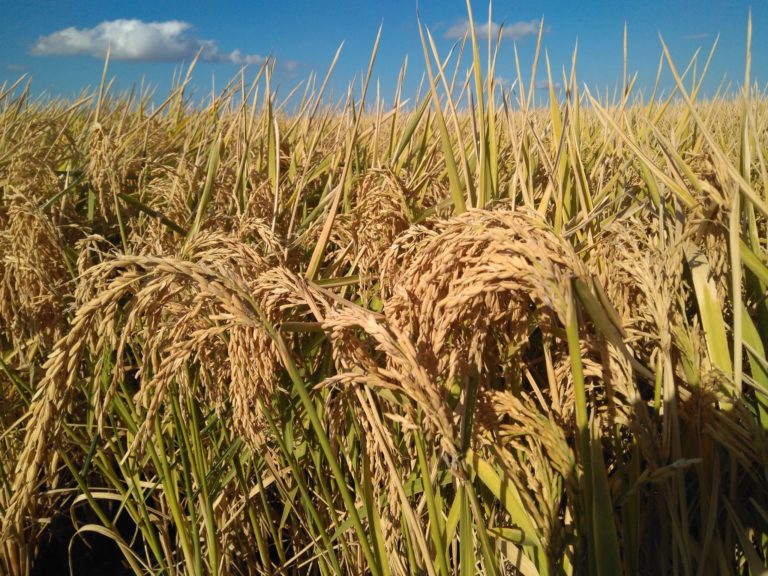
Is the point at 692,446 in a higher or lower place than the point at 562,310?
lower

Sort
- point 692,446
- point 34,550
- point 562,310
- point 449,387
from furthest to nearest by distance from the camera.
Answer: point 34,550 < point 692,446 < point 449,387 < point 562,310

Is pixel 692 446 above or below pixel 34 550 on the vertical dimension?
above

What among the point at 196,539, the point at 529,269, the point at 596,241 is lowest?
the point at 196,539

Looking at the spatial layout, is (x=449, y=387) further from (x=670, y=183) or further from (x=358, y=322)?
(x=670, y=183)

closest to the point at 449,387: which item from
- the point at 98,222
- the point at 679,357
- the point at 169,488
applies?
the point at 679,357

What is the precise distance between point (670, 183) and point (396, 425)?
0.65 meters

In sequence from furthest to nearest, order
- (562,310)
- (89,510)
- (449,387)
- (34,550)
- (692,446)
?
1. (89,510)
2. (34,550)
3. (692,446)
4. (449,387)
5. (562,310)

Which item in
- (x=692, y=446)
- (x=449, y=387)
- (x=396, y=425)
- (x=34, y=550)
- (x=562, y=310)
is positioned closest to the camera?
(x=562, y=310)

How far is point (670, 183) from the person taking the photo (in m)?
0.98

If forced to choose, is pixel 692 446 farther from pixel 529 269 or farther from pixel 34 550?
pixel 34 550

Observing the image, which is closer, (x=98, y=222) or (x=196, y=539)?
(x=196, y=539)

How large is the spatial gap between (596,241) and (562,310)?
61cm

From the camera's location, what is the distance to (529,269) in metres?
0.63

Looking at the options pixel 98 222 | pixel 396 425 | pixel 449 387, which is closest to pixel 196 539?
pixel 396 425
